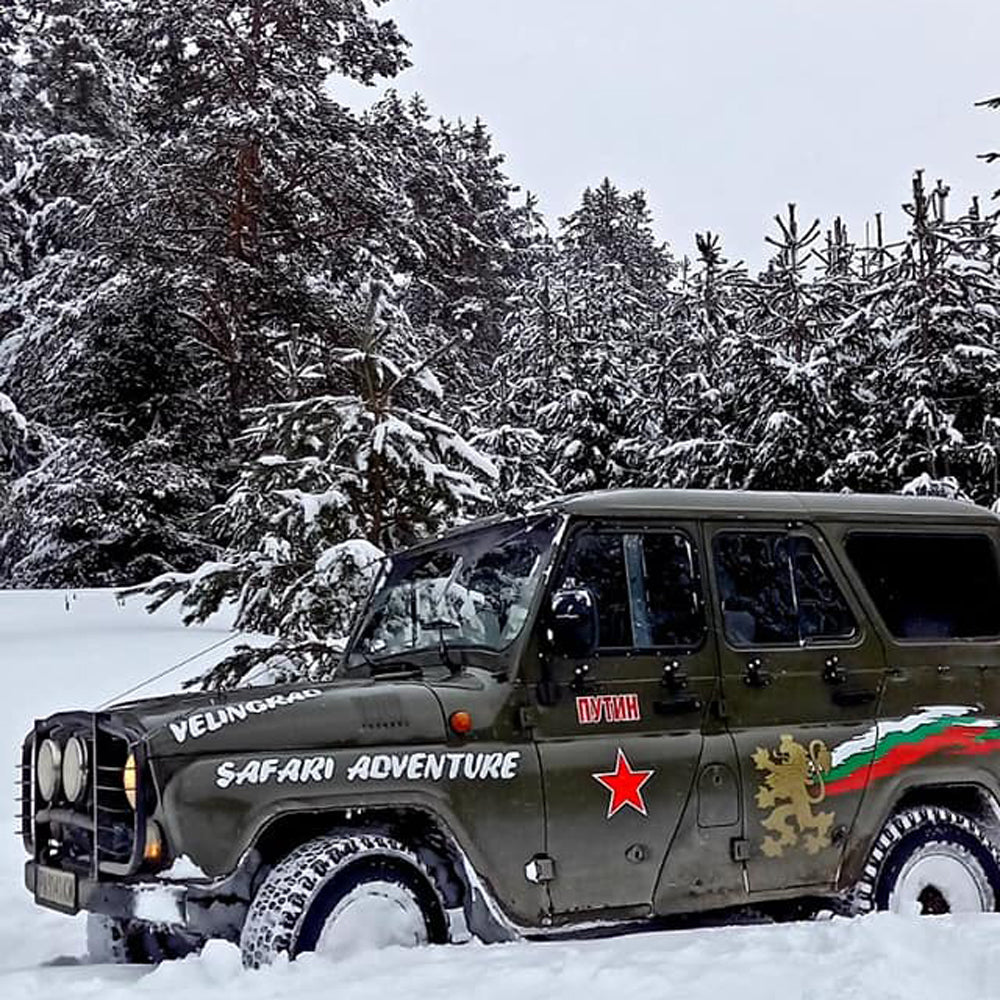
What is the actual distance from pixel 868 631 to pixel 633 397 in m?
23.1

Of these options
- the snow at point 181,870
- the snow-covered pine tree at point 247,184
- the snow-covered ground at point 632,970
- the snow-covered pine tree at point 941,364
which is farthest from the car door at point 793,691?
the snow-covered pine tree at point 247,184

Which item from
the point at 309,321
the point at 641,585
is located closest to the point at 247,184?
the point at 309,321

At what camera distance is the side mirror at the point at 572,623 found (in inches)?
219

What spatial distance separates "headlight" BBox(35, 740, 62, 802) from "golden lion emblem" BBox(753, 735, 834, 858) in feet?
9.53

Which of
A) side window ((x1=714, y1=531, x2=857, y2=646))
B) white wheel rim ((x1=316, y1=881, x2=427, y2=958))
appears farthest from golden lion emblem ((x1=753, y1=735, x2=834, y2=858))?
white wheel rim ((x1=316, y1=881, x2=427, y2=958))

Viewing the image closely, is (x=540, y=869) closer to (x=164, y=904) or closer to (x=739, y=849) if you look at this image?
(x=739, y=849)

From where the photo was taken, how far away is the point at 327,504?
32.3 feet

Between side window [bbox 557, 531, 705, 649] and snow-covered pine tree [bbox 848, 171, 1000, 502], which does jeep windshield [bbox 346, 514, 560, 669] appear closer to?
side window [bbox 557, 531, 705, 649]

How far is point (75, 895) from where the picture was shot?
495 cm

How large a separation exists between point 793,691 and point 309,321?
18.7 metres

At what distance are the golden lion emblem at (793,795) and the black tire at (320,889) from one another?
63.1 inches

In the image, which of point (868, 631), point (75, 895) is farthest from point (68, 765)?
point (868, 631)

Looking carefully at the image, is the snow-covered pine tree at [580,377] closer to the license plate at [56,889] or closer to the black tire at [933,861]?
the black tire at [933,861]

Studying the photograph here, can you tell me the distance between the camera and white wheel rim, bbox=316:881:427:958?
4.90 m
